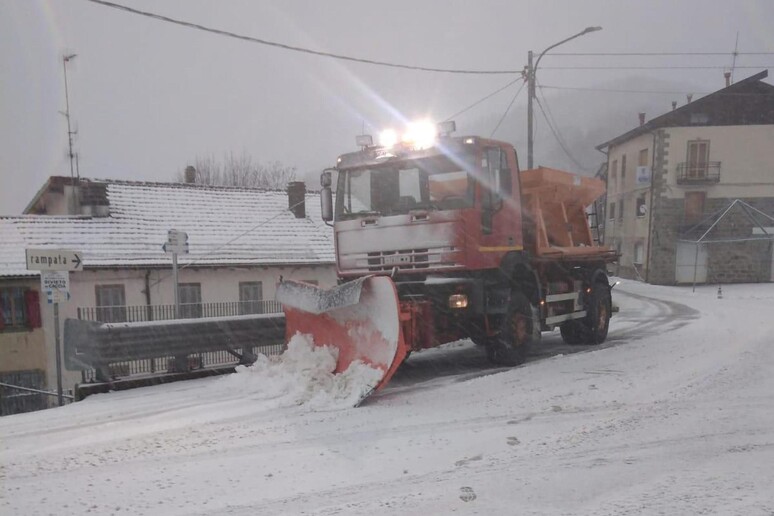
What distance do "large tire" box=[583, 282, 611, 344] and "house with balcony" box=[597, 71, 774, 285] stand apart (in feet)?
73.6

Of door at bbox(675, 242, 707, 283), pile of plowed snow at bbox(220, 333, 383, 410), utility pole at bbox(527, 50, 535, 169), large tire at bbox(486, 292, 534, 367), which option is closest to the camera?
pile of plowed snow at bbox(220, 333, 383, 410)

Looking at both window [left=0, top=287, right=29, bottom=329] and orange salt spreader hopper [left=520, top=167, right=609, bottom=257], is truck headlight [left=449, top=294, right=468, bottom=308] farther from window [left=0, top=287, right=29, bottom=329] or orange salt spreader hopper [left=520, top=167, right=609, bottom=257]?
window [left=0, top=287, right=29, bottom=329]

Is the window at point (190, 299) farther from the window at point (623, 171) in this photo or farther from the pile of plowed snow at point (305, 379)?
the window at point (623, 171)

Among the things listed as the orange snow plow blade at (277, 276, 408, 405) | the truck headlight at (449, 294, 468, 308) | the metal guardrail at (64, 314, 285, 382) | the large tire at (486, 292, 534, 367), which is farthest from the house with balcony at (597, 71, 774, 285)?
the orange snow plow blade at (277, 276, 408, 405)

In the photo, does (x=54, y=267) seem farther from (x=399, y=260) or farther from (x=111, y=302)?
(x=111, y=302)

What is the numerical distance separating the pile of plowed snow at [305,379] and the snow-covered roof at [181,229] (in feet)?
39.2

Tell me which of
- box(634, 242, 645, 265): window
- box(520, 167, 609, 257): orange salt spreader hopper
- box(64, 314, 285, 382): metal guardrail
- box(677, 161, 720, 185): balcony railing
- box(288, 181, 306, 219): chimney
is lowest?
box(634, 242, 645, 265): window

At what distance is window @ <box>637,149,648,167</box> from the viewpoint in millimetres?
32438

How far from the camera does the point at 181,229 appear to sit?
19.8 m

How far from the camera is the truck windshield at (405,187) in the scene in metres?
7.15

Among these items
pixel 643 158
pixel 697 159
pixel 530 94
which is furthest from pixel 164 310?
pixel 697 159

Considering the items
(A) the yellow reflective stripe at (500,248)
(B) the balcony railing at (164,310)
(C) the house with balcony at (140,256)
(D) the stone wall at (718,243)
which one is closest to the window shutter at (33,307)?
(C) the house with balcony at (140,256)

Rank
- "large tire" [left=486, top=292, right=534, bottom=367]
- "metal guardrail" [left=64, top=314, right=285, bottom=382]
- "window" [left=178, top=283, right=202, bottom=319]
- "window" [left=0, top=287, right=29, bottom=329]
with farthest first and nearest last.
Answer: "window" [left=178, top=283, right=202, bottom=319] → "window" [left=0, top=287, right=29, bottom=329] → "large tire" [left=486, top=292, right=534, bottom=367] → "metal guardrail" [left=64, top=314, right=285, bottom=382]

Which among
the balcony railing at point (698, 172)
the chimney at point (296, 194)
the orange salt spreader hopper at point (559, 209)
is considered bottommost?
the orange salt spreader hopper at point (559, 209)
